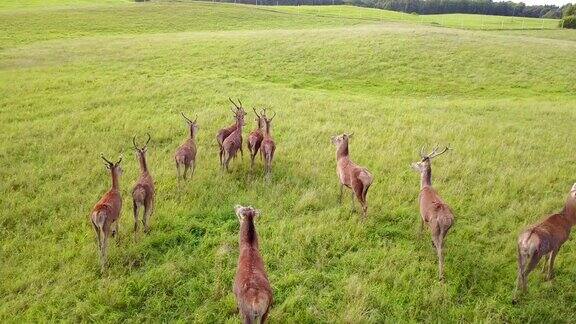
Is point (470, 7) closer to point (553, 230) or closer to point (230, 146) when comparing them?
point (230, 146)

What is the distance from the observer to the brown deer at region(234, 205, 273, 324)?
558cm

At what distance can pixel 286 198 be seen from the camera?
10305mm

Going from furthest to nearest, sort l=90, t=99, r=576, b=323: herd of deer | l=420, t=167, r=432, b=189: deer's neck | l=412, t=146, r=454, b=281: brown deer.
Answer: l=420, t=167, r=432, b=189: deer's neck, l=412, t=146, r=454, b=281: brown deer, l=90, t=99, r=576, b=323: herd of deer

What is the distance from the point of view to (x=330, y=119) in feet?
57.6

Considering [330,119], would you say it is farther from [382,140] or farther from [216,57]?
[216,57]

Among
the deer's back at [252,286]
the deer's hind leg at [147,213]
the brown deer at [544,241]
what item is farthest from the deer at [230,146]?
the brown deer at [544,241]

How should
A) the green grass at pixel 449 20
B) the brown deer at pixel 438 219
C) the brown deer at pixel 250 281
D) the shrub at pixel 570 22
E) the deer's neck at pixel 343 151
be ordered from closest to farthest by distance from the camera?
the brown deer at pixel 250 281 → the brown deer at pixel 438 219 → the deer's neck at pixel 343 151 → the shrub at pixel 570 22 → the green grass at pixel 449 20

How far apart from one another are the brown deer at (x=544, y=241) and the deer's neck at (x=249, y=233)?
416 centimetres

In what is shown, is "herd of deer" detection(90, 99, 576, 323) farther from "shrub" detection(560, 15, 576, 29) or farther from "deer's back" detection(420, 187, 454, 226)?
"shrub" detection(560, 15, 576, 29)

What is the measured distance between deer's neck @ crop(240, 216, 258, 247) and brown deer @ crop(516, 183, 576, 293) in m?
4.16

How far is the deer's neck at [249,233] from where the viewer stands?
675 centimetres

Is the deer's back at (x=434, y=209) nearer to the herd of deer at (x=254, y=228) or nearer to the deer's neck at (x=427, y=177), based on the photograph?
the herd of deer at (x=254, y=228)

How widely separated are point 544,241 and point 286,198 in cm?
519

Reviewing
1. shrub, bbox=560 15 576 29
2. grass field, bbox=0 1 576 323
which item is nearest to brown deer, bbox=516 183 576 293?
grass field, bbox=0 1 576 323
